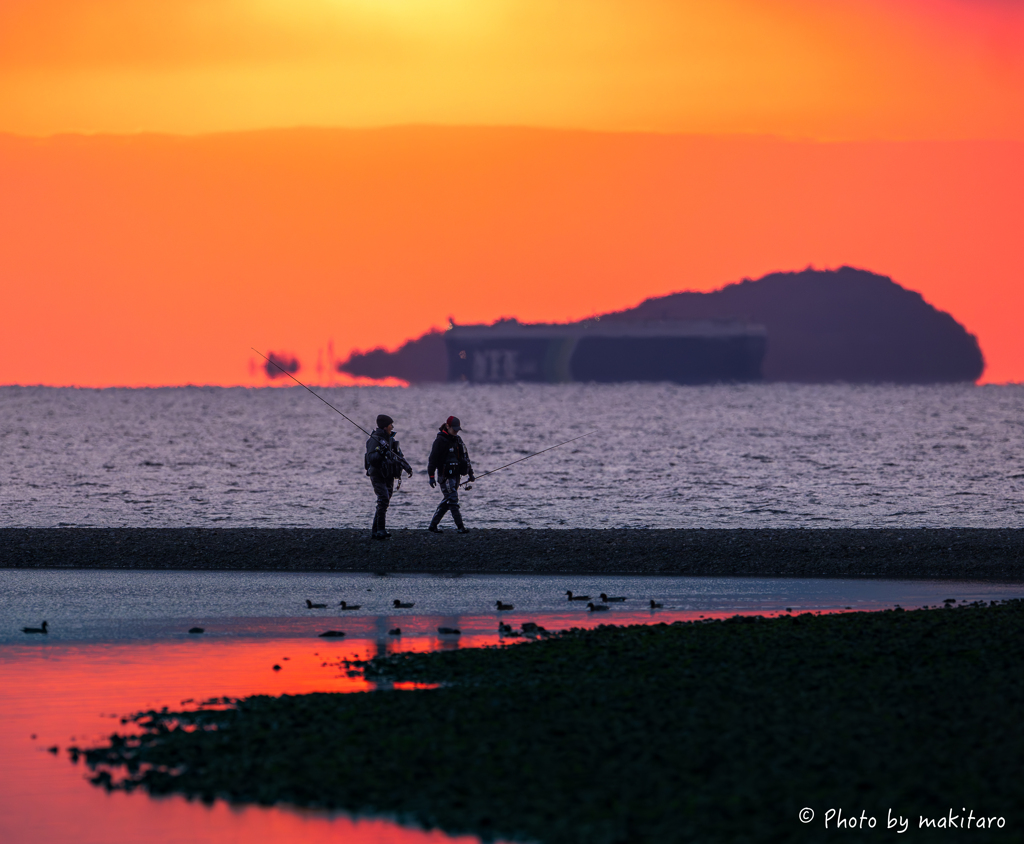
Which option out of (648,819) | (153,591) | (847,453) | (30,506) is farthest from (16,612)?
(847,453)

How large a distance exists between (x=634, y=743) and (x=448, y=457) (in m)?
13.2

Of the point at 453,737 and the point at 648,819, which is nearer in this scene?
the point at 648,819

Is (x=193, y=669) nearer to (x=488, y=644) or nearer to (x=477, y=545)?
(x=488, y=644)

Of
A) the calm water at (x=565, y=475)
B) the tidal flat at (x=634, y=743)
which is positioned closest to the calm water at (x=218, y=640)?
the tidal flat at (x=634, y=743)

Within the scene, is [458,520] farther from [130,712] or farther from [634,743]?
[634,743]

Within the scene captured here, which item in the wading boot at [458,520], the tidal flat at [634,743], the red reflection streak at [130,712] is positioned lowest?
the red reflection streak at [130,712]

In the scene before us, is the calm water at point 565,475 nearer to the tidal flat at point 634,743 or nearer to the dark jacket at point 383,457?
the dark jacket at point 383,457

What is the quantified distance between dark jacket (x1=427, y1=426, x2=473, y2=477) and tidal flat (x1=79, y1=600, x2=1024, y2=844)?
9.58 metres

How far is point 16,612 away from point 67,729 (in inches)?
257

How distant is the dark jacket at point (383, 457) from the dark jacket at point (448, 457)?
1.71 ft

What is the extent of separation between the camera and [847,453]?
225 ft

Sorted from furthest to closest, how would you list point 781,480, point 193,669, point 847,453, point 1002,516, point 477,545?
point 847,453
point 781,480
point 1002,516
point 477,545
point 193,669

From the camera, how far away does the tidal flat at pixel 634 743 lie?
23.5 feet

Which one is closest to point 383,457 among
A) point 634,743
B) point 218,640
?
point 218,640
